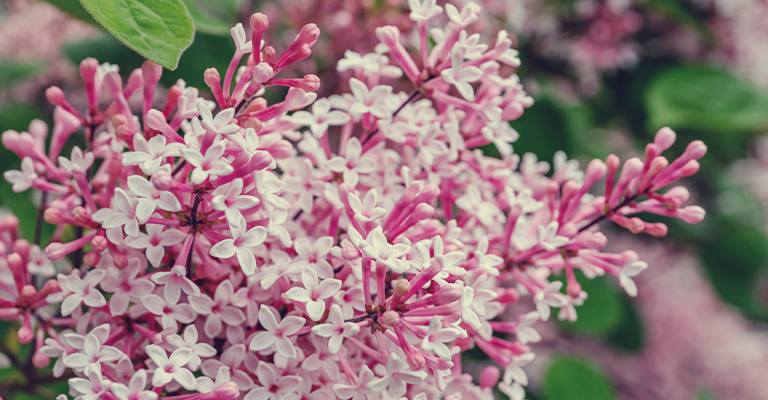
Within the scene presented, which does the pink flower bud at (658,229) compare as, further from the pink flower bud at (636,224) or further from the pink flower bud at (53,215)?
the pink flower bud at (53,215)

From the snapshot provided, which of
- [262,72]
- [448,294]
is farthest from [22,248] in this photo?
[448,294]

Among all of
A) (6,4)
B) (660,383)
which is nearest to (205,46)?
(6,4)

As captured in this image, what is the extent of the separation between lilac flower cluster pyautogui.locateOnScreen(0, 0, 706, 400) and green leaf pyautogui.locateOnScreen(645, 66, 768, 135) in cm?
65

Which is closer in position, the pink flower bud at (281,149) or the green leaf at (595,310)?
the pink flower bud at (281,149)

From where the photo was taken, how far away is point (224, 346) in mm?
492

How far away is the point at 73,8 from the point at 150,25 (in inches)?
8.3

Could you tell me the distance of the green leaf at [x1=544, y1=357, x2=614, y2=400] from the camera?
1007mm

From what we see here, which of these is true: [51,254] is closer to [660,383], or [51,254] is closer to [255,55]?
[255,55]

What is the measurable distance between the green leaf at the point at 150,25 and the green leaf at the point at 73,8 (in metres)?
0.17

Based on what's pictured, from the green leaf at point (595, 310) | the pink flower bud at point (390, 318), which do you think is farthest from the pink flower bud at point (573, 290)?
the green leaf at point (595, 310)

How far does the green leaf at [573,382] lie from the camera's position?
3.31 ft

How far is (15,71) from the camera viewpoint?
1.09 meters

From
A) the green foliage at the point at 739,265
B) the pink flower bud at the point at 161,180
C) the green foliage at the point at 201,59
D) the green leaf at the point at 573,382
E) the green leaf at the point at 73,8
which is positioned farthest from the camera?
the green foliage at the point at 739,265

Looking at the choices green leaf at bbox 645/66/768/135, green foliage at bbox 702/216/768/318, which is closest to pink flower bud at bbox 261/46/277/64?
green leaf at bbox 645/66/768/135
